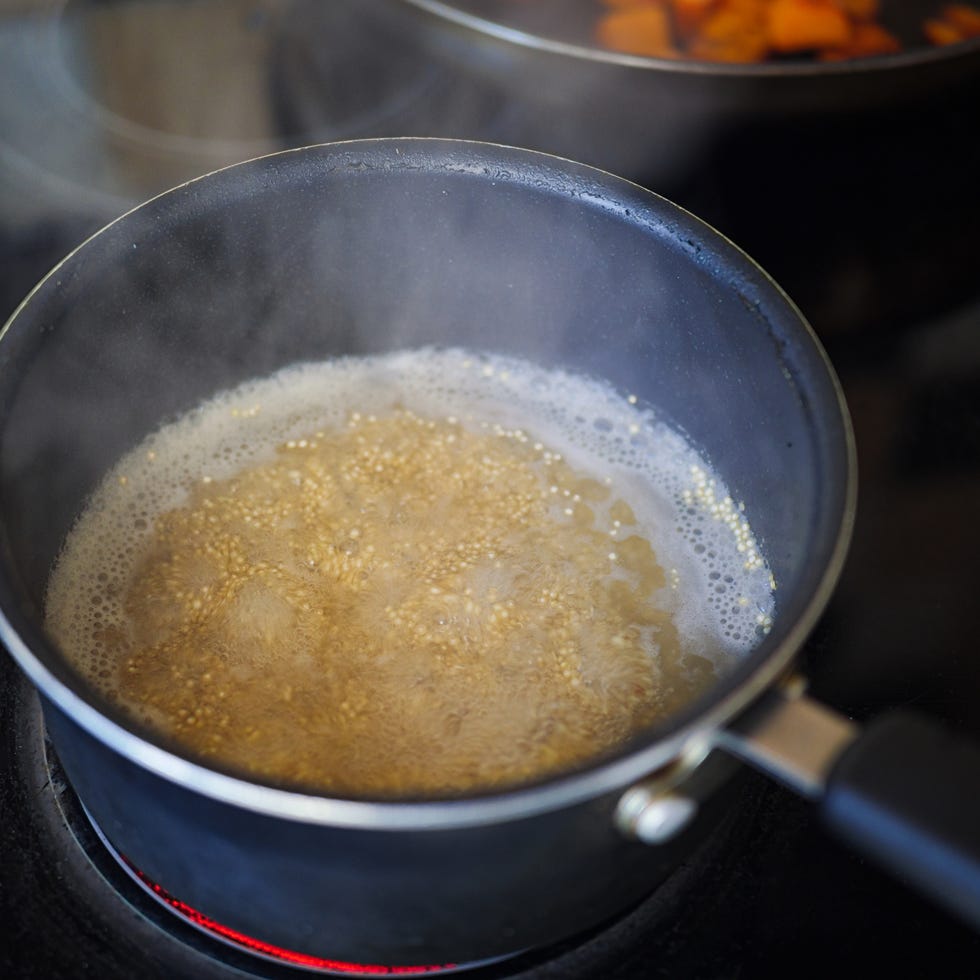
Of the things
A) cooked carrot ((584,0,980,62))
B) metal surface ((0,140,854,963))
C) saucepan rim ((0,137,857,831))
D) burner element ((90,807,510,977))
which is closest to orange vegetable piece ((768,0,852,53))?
cooked carrot ((584,0,980,62))

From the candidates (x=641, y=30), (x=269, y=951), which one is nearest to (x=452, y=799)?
(x=269, y=951)

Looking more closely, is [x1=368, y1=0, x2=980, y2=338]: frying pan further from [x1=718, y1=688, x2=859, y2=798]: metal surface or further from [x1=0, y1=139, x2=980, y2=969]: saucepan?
[x1=718, y1=688, x2=859, y2=798]: metal surface

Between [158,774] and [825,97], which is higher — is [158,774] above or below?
below

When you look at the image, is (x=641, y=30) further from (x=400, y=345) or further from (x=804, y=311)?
(x=400, y=345)

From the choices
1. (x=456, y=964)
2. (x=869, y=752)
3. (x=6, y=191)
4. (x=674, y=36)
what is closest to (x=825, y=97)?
(x=674, y=36)

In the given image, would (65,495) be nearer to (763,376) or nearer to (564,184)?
(564,184)

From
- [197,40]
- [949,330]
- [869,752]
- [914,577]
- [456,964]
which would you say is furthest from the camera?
[197,40]
